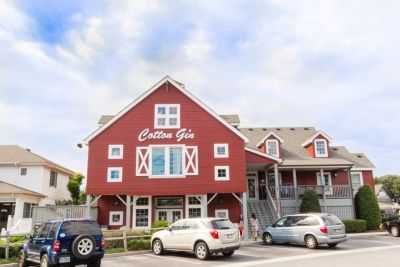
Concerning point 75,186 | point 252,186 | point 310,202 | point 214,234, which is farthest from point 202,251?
point 75,186

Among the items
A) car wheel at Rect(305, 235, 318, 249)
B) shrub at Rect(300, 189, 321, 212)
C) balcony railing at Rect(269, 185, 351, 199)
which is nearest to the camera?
car wheel at Rect(305, 235, 318, 249)

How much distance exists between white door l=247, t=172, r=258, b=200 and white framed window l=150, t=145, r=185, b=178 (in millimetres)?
7957

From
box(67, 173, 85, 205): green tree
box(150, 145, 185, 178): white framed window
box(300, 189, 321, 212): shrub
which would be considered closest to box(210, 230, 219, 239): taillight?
box(150, 145, 185, 178): white framed window

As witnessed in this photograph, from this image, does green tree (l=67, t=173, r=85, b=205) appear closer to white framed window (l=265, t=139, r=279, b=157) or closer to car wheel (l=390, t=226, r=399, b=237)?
white framed window (l=265, t=139, r=279, b=157)

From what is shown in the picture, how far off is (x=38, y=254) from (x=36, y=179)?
20417 millimetres

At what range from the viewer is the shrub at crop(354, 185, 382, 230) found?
25797 mm

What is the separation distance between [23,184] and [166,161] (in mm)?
14626

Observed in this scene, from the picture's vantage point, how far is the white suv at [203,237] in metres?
13.5

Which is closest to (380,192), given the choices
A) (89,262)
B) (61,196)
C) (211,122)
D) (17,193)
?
(211,122)

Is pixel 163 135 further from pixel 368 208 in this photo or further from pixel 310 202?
pixel 368 208

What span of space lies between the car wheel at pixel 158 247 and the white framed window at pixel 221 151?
359 inches

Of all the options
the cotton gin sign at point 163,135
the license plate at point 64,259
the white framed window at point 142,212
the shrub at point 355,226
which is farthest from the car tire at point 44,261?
the shrub at point 355,226

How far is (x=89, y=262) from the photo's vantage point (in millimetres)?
10906

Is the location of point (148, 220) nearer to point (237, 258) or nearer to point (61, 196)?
point (237, 258)
